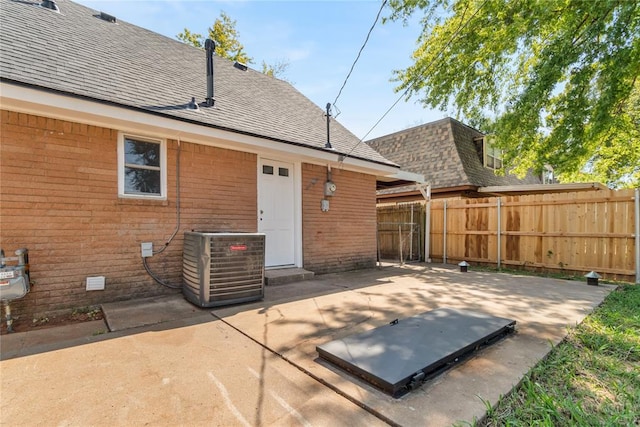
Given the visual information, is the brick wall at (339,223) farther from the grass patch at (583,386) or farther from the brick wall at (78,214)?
the grass patch at (583,386)

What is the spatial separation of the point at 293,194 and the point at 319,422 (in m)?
5.16

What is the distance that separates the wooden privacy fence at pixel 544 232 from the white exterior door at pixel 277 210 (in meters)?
5.27

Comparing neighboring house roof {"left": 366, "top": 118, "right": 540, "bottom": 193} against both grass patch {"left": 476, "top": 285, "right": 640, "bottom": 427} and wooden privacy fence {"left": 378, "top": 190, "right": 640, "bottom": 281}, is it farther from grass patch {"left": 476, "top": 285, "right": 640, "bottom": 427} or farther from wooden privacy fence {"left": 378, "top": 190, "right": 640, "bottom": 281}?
grass patch {"left": 476, "top": 285, "right": 640, "bottom": 427}

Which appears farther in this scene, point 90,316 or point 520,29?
point 520,29

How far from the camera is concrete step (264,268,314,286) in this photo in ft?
18.0

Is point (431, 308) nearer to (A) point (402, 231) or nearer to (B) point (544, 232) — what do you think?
(B) point (544, 232)

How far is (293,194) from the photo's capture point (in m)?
6.59

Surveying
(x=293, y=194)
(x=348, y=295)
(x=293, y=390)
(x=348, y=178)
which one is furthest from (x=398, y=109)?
(x=293, y=390)

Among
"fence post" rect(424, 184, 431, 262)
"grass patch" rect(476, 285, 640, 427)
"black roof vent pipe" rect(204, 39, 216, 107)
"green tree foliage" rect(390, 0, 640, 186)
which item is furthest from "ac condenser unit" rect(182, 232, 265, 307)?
"fence post" rect(424, 184, 431, 262)

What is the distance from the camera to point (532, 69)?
23.1 feet

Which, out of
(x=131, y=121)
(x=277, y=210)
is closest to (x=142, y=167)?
(x=131, y=121)

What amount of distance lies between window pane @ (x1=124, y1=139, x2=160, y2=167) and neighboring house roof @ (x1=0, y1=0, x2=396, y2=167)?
0.63 m

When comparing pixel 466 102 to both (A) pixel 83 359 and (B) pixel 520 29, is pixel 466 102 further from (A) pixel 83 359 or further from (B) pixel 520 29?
(A) pixel 83 359

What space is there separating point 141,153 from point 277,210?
2691 mm
